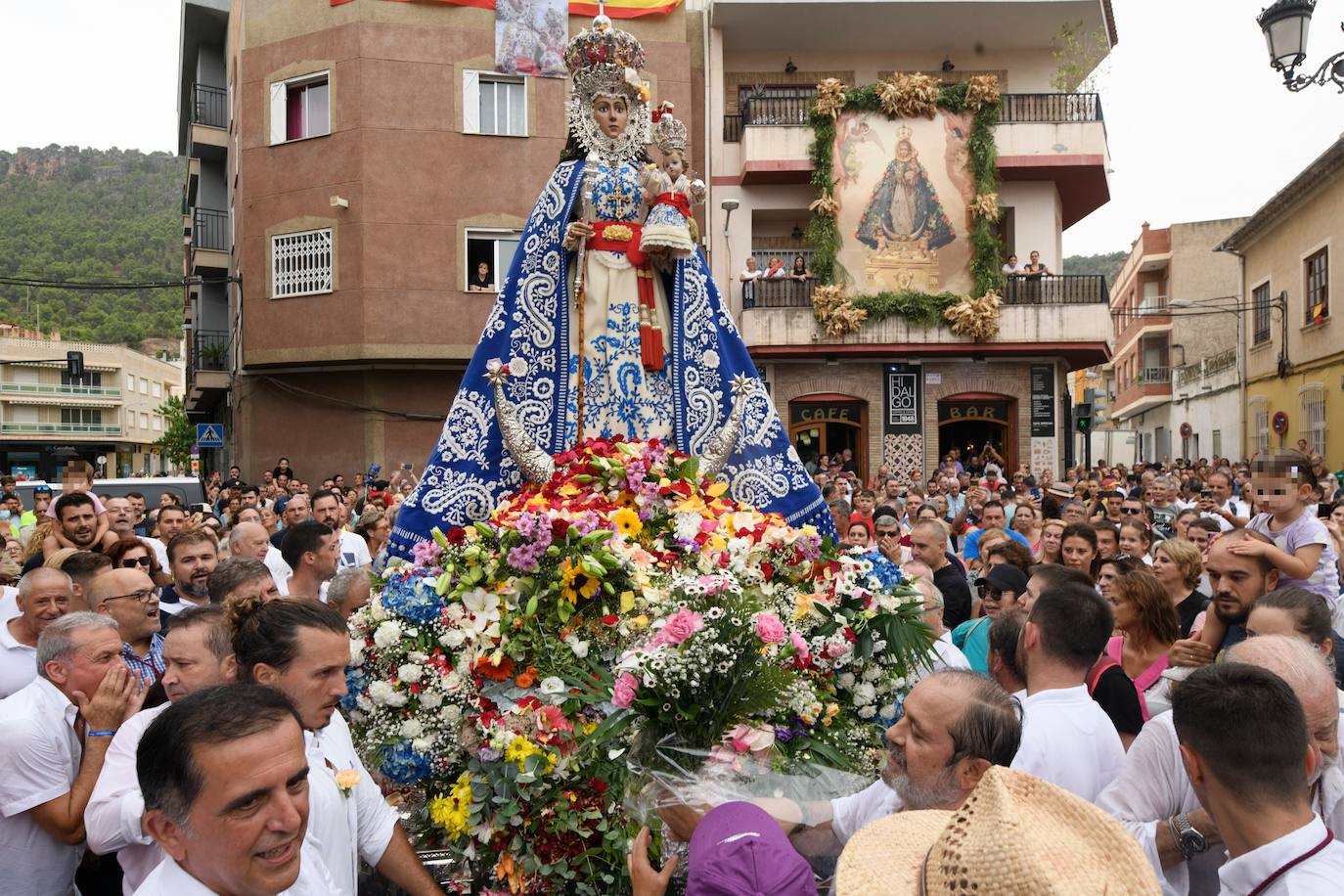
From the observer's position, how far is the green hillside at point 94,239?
6600 cm

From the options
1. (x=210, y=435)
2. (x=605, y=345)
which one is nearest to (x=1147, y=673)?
(x=605, y=345)

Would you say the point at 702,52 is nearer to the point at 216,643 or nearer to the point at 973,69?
the point at 973,69

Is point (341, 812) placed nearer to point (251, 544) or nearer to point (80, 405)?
point (251, 544)

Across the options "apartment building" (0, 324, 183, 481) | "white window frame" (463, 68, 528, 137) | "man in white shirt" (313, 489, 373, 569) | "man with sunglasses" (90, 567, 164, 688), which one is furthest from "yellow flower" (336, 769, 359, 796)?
"apartment building" (0, 324, 183, 481)

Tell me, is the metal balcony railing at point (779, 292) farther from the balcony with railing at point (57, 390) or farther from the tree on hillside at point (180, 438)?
the balcony with railing at point (57, 390)

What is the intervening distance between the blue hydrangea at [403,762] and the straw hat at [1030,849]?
2301mm

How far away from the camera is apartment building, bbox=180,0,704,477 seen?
20000 millimetres

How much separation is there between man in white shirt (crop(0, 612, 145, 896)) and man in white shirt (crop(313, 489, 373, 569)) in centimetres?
402

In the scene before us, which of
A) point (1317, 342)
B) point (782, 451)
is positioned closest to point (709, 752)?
point (782, 451)

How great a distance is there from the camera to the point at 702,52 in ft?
74.0

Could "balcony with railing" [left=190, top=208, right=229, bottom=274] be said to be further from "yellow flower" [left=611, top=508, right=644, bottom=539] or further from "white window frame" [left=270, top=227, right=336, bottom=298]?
"yellow flower" [left=611, top=508, right=644, bottom=539]

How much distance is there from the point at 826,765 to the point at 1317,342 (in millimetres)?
25336

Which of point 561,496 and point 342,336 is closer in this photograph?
point 561,496

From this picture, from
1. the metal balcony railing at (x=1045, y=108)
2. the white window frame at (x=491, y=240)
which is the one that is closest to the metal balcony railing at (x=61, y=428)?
the white window frame at (x=491, y=240)
